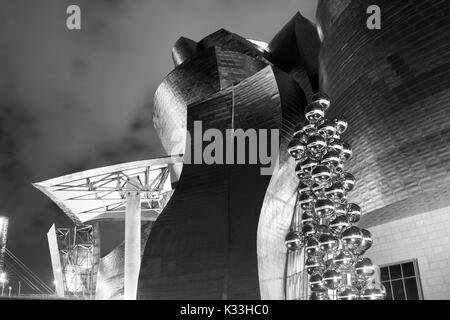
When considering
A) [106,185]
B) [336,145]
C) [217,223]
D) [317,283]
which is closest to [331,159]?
[336,145]

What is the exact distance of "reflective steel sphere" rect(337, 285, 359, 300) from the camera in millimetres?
7771

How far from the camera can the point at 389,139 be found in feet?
36.6


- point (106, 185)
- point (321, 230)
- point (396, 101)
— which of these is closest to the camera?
point (321, 230)

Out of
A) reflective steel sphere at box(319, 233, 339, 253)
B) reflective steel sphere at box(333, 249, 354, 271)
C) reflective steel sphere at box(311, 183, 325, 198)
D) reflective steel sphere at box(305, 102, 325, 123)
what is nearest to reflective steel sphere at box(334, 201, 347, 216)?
reflective steel sphere at box(311, 183, 325, 198)

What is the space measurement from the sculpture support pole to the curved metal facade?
377 cm

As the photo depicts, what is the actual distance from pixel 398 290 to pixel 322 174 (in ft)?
18.4

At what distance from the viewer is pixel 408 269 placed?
1210 cm

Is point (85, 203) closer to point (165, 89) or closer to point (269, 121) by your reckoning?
point (165, 89)

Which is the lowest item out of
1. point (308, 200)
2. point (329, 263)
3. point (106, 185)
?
point (329, 263)

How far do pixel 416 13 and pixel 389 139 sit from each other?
2.97 m

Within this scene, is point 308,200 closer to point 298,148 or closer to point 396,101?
point 298,148
